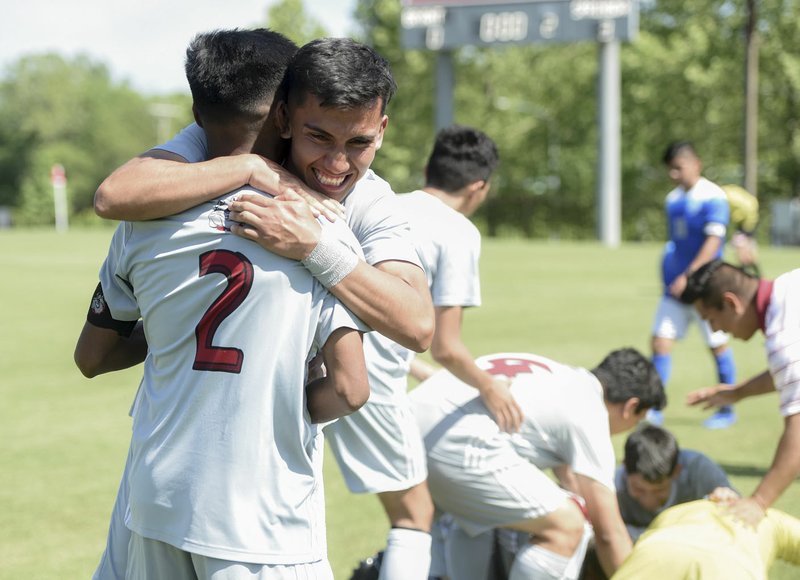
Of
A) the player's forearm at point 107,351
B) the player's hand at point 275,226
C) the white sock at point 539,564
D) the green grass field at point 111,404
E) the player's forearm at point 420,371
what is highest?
the player's hand at point 275,226

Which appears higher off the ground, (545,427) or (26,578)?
(545,427)

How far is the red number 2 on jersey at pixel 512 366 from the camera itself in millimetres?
4402

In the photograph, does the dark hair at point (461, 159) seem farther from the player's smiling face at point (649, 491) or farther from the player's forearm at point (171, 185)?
A: the player's forearm at point (171, 185)

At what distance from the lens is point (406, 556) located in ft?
13.4

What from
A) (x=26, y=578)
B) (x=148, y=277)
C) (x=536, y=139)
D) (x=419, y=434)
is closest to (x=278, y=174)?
(x=148, y=277)

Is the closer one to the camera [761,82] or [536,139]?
[761,82]

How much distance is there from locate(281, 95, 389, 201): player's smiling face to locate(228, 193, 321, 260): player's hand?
161 millimetres

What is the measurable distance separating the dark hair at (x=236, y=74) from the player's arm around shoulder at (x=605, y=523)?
230cm

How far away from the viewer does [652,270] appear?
2323 centimetres

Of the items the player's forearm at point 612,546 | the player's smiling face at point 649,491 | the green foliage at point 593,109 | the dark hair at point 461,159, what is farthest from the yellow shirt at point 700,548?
the green foliage at point 593,109

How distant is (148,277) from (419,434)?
216 centimetres

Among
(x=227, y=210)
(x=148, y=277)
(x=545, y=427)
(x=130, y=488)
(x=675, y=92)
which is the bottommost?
(x=545, y=427)

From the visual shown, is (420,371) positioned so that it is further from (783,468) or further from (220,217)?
(220,217)

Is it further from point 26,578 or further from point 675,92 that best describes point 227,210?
point 675,92
